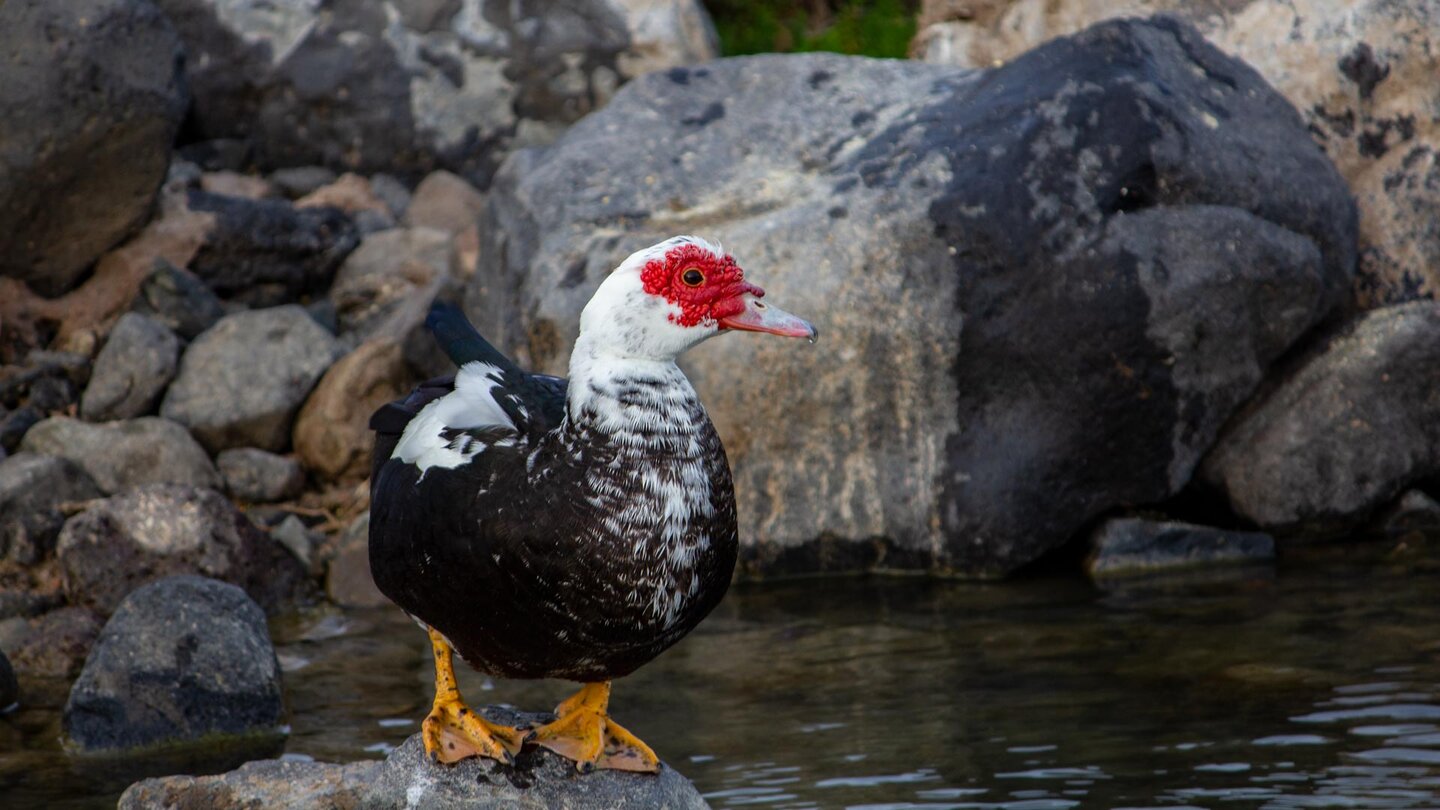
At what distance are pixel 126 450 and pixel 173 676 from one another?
106 inches

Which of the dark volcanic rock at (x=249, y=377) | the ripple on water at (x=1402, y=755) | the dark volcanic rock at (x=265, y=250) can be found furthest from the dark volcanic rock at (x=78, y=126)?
the ripple on water at (x=1402, y=755)

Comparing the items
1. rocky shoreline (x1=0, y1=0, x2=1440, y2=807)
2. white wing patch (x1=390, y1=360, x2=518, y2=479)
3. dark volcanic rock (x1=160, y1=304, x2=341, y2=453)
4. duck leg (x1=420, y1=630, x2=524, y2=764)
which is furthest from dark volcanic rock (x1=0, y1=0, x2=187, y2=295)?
duck leg (x1=420, y1=630, x2=524, y2=764)

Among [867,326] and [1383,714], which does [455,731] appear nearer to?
[1383,714]

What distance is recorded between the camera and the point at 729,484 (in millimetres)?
4195

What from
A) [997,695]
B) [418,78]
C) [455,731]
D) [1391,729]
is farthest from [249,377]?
[1391,729]

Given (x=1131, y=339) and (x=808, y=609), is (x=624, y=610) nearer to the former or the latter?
(x=808, y=609)

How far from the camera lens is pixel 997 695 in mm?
6488

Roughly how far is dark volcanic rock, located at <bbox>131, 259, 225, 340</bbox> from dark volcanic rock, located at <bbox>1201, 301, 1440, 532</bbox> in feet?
19.3

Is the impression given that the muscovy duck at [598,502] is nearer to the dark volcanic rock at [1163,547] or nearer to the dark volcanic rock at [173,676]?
the dark volcanic rock at [173,676]

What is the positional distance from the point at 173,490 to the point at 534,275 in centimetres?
201

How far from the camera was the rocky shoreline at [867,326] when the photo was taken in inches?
313

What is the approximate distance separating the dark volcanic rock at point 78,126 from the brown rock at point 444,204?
1.97m

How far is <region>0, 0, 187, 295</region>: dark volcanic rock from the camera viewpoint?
9586 millimetres

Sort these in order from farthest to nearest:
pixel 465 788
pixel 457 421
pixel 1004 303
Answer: pixel 1004 303 → pixel 465 788 → pixel 457 421
